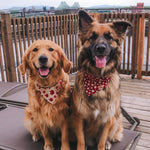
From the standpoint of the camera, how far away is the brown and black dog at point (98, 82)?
5.77 ft

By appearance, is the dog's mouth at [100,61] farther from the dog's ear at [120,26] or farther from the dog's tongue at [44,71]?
the dog's tongue at [44,71]

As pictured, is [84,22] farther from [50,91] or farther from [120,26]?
[50,91]

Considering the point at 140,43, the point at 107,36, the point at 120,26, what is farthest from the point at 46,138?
the point at 140,43

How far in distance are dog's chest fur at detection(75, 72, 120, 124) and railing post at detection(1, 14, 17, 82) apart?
2799 mm

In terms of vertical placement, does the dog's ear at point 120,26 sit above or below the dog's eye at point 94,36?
above

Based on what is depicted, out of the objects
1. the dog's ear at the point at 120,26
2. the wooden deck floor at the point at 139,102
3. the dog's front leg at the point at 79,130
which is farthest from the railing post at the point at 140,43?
the dog's front leg at the point at 79,130

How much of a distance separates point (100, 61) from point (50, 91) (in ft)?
1.64

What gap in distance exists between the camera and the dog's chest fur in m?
1.75

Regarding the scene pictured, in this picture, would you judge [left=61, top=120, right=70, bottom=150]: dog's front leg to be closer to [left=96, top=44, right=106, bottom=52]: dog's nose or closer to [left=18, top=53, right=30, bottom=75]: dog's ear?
[left=18, top=53, right=30, bottom=75]: dog's ear

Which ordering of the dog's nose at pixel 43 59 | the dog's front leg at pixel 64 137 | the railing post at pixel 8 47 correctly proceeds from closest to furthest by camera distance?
the dog's nose at pixel 43 59
the dog's front leg at pixel 64 137
the railing post at pixel 8 47

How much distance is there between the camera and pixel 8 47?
421 cm

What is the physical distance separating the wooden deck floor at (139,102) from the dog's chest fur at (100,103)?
1.17 metres

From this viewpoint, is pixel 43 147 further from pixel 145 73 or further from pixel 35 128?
pixel 145 73

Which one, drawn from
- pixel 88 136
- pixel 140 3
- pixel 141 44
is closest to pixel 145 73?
pixel 141 44
